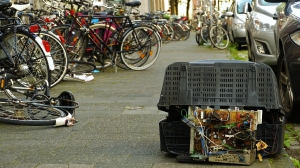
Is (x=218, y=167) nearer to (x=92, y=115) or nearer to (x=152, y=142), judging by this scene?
(x=152, y=142)

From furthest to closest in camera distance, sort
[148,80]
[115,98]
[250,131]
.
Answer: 1. [148,80]
2. [115,98]
3. [250,131]

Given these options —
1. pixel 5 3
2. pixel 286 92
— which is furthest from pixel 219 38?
pixel 5 3

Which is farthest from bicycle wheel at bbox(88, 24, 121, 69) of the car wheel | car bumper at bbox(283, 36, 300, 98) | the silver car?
→ car bumper at bbox(283, 36, 300, 98)

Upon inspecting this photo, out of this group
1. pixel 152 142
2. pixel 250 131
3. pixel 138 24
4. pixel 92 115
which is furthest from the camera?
pixel 138 24

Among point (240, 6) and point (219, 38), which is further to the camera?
point (240, 6)

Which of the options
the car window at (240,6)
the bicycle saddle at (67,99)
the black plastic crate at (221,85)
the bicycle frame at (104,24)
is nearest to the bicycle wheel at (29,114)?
the bicycle saddle at (67,99)

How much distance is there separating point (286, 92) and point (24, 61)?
2750 mm

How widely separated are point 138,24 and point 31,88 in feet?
16.0

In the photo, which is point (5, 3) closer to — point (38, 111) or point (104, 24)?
point (38, 111)

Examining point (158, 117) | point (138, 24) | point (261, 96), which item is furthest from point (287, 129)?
point (138, 24)

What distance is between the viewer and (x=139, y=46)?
1180 centimetres

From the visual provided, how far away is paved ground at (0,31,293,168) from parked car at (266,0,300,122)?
4.30ft

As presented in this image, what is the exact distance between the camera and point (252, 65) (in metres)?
4.92

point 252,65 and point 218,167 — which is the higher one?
point 252,65
